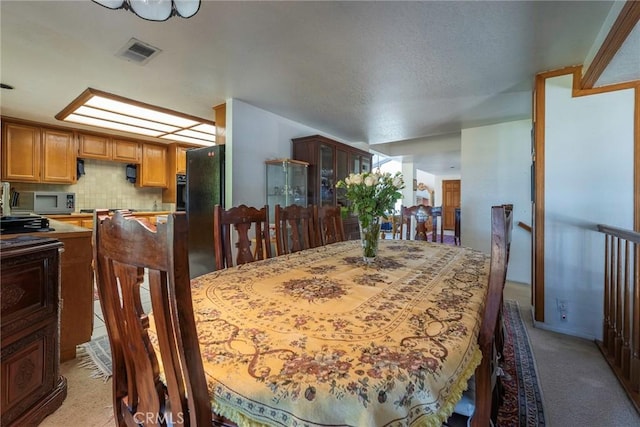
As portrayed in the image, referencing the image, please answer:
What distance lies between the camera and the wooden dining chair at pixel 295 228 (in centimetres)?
206

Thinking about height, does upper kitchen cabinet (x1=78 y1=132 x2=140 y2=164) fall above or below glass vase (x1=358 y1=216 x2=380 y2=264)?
above

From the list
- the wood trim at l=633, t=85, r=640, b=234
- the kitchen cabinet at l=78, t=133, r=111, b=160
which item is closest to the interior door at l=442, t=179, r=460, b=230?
the wood trim at l=633, t=85, r=640, b=234

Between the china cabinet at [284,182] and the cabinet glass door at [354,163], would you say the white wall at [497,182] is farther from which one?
the china cabinet at [284,182]

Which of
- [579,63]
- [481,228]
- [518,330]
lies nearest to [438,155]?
[481,228]

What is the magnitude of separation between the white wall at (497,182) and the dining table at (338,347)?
10.7ft

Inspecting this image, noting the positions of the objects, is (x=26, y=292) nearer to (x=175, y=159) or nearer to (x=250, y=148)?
(x=250, y=148)

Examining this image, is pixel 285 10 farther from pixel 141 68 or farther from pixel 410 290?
pixel 410 290

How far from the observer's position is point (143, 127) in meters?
4.19

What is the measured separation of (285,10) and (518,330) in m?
3.05

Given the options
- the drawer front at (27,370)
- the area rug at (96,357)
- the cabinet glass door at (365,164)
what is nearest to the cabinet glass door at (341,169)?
the cabinet glass door at (365,164)

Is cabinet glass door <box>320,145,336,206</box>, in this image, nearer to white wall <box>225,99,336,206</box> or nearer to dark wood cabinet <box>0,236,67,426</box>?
white wall <box>225,99,336,206</box>

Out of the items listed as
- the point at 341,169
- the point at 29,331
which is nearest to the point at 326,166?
the point at 341,169

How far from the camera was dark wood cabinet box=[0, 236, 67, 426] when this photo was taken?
4.12 feet

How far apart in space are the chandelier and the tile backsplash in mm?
4591
